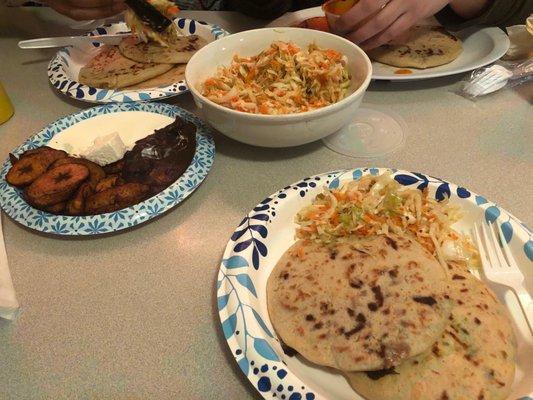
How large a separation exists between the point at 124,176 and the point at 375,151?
944 mm

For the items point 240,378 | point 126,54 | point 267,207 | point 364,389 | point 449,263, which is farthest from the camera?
point 126,54

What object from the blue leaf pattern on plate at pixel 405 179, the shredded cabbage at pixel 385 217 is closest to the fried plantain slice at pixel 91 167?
the shredded cabbage at pixel 385 217

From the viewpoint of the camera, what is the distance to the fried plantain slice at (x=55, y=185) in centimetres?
128

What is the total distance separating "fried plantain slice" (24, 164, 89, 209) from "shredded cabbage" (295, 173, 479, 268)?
715mm

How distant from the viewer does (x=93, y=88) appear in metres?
1.84

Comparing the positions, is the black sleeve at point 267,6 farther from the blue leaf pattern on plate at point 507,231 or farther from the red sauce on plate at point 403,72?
the blue leaf pattern on plate at point 507,231

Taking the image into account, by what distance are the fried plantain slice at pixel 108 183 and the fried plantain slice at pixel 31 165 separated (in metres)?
0.19

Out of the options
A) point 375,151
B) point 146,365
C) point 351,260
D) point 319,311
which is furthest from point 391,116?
point 146,365

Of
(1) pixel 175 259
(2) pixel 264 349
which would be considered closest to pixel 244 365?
(2) pixel 264 349

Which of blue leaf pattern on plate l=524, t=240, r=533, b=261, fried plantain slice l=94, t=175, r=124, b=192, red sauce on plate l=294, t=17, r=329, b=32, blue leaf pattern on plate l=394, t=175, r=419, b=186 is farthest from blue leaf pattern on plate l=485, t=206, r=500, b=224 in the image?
red sauce on plate l=294, t=17, r=329, b=32

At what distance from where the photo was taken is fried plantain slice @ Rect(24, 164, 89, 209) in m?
1.28

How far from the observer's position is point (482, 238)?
114 cm

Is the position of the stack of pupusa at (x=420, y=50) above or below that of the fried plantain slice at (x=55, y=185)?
above

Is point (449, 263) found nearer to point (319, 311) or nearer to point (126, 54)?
point (319, 311)
